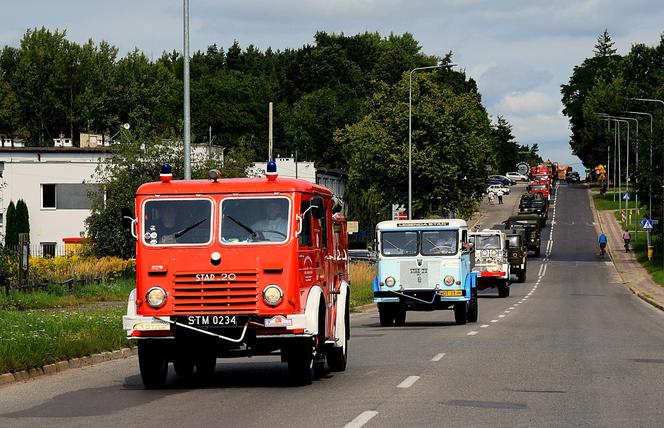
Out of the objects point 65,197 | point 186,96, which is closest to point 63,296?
point 186,96

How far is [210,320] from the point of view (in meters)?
14.9

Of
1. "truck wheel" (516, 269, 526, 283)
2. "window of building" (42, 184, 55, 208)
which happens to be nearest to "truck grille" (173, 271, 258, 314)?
"truck wheel" (516, 269, 526, 283)

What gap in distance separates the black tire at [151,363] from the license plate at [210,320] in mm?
591

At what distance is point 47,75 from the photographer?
4774 inches

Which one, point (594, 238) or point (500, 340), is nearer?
point (500, 340)

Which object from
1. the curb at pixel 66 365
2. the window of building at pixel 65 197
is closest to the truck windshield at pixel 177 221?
the curb at pixel 66 365

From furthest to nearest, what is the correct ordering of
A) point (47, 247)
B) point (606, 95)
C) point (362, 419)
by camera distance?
1. point (606, 95)
2. point (47, 247)
3. point (362, 419)

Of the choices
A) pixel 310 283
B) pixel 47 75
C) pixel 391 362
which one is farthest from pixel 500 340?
pixel 47 75

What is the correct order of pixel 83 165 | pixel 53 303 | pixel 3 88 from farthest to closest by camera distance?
1. pixel 3 88
2. pixel 83 165
3. pixel 53 303

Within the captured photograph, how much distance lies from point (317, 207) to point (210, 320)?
201 centimetres

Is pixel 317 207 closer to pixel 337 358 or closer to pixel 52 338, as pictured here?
pixel 337 358

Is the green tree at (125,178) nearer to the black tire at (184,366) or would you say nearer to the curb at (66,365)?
the curb at (66,365)

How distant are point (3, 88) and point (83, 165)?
3712cm

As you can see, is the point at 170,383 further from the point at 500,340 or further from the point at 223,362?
the point at 500,340
